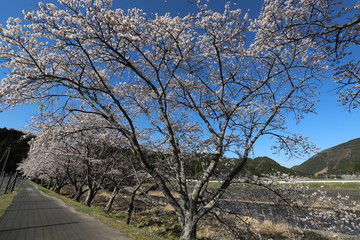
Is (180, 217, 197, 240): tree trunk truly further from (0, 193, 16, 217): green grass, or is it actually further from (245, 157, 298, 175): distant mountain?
(0, 193, 16, 217): green grass

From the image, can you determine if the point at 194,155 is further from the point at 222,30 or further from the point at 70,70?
the point at 70,70

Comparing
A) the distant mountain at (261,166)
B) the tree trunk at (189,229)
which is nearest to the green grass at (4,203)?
the tree trunk at (189,229)

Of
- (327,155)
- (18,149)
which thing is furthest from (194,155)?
(18,149)

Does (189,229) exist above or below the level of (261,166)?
below

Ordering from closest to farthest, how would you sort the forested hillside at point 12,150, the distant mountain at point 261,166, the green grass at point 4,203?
the distant mountain at point 261,166
the green grass at point 4,203
the forested hillside at point 12,150

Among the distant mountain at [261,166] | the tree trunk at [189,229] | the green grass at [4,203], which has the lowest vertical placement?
the tree trunk at [189,229]

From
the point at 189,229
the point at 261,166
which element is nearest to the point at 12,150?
the point at 189,229

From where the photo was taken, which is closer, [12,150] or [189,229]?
[189,229]

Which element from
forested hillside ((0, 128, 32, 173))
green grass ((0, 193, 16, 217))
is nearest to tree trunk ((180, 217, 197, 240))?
green grass ((0, 193, 16, 217))

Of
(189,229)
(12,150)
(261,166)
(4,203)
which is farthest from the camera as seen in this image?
(12,150)

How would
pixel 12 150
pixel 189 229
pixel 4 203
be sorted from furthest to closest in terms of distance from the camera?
pixel 12 150 < pixel 4 203 < pixel 189 229

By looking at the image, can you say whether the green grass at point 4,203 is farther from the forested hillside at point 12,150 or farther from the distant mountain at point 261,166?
the forested hillside at point 12,150

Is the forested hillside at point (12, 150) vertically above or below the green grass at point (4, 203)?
above

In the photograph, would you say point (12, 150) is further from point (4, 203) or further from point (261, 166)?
point (261, 166)
